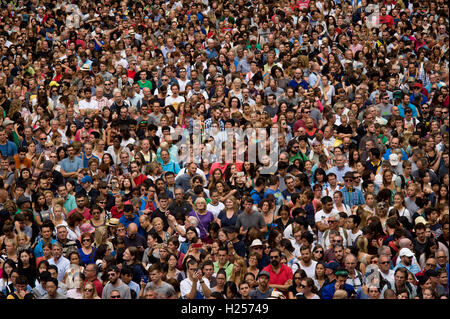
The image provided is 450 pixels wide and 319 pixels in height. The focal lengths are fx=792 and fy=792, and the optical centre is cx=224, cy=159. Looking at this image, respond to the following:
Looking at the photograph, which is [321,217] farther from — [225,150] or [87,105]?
[87,105]

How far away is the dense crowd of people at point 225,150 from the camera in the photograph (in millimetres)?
11891

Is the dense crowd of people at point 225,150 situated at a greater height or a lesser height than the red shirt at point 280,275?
greater

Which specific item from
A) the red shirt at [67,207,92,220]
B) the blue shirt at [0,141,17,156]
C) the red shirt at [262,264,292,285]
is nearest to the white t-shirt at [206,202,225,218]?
the red shirt at [262,264,292,285]

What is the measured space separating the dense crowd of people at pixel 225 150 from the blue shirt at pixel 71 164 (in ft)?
0.33

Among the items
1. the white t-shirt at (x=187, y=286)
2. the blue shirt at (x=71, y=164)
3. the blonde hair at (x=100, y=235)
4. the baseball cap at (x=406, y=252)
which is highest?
the blue shirt at (x=71, y=164)

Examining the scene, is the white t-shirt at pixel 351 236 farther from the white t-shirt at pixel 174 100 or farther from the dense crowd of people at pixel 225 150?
the white t-shirt at pixel 174 100

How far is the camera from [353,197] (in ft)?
45.9

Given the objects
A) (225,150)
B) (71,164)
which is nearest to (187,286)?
(225,150)

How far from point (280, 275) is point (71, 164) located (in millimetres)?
5459

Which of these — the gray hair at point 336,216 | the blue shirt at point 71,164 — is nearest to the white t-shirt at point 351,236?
the gray hair at point 336,216

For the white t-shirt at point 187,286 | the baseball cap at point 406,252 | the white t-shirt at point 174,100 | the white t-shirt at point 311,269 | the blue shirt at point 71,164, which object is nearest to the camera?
the white t-shirt at point 187,286

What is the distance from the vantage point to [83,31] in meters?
22.0

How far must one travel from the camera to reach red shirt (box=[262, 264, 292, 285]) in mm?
11734

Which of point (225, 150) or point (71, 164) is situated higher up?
point (225, 150)
